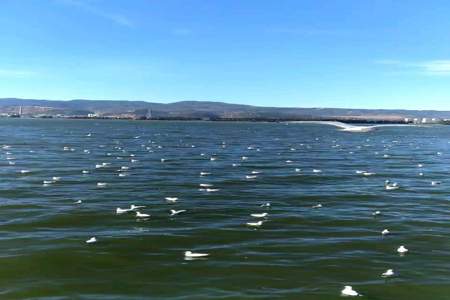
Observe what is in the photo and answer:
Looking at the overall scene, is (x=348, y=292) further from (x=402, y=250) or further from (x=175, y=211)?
(x=175, y=211)

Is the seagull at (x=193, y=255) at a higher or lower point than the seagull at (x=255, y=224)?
lower

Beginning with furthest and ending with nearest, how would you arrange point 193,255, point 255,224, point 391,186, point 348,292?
1. point 391,186
2. point 255,224
3. point 193,255
4. point 348,292

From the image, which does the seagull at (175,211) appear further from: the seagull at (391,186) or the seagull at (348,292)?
the seagull at (391,186)

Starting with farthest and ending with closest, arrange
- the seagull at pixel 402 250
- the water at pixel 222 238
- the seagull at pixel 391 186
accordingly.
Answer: the seagull at pixel 391 186 < the seagull at pixel 402 250 < the water at pixel 222 238

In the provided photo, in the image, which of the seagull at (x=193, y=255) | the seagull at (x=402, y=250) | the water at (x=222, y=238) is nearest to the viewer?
the water at (x=222, y=238)

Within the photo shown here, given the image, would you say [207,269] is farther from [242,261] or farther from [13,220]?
[13,220]

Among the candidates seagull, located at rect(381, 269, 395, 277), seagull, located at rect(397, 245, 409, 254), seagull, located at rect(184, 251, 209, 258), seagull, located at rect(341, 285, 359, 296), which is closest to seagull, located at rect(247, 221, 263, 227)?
seagull, located at rect(184, 251, 209, 258)

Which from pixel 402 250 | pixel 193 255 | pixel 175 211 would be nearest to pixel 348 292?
pixel 402 250

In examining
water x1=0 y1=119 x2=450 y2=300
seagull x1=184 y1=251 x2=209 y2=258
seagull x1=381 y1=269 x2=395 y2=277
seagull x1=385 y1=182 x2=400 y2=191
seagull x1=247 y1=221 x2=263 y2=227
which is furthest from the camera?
seagull x1=385 y1=182 x2=400 y2=191

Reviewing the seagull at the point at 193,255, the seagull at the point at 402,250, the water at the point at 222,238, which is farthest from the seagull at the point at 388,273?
the seagull at the point at 193,255

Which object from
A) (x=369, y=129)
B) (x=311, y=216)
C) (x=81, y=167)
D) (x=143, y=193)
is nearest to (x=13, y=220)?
(x=143, y=193)

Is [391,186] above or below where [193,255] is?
above

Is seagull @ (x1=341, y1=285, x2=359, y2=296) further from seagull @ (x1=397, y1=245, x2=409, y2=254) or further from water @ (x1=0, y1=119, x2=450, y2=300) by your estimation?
seagull @ (x1=397, y1=245, x2=409, y2=254)

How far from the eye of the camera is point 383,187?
36938 millimetres
